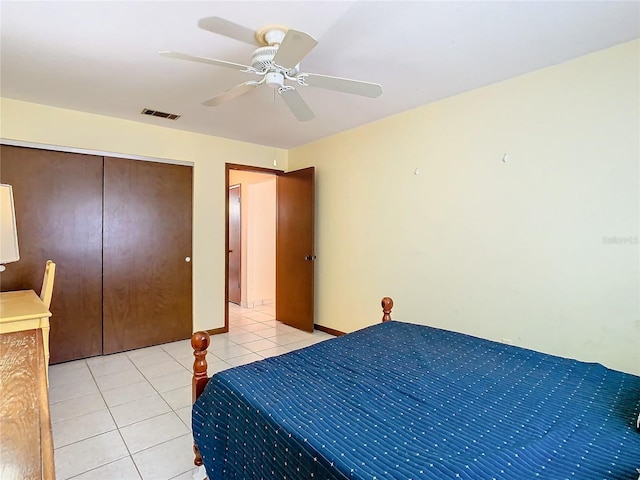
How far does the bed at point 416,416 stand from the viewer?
1.03m

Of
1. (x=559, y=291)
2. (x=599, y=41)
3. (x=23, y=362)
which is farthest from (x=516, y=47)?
(x=23, y=362)

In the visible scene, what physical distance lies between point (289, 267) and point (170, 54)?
3296mm

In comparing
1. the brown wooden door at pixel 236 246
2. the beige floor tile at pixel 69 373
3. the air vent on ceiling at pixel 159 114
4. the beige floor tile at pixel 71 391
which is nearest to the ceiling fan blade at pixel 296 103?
the air vent on ceiling at pixel 159 114

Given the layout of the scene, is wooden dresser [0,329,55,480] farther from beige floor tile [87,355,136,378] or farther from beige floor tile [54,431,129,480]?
beige floor tile [87,355,136,378]

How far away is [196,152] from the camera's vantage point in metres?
4.10

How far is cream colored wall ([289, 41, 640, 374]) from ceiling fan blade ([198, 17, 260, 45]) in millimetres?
1873

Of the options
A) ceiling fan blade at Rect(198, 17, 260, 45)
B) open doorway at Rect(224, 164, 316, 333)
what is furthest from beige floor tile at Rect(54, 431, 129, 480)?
ceiling fan blade at Rect(198, 17, 260, 45)

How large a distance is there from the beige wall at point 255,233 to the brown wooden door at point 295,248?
3.61 feet

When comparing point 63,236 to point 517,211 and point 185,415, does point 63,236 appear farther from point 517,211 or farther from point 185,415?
point 517,211

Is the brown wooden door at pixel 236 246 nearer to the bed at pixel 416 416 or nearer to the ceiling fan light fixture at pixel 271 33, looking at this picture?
the ceiling fan light fixture at pixel 271 33

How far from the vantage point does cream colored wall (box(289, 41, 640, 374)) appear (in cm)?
216

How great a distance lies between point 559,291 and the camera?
7.87ft

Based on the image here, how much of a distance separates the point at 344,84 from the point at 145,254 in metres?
2.93

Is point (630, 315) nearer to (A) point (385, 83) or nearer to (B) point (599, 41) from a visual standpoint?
(B) point (599, 41)
